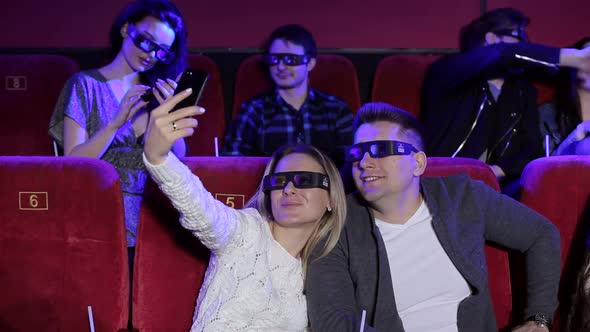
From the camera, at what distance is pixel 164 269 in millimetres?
1264

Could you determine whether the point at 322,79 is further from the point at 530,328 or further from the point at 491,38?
the point at 530,328

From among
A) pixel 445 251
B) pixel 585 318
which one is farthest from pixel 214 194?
pixel 585 318

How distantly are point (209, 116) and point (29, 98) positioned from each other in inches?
18.5

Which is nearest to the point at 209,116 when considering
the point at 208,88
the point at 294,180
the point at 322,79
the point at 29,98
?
the point at 208,88

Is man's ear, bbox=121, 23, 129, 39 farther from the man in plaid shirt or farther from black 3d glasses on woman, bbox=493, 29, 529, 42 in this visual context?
black 3d glasses on woman, bbox=493, 29, 529, 42

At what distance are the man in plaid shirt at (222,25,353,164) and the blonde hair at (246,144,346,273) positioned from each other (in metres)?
0.64


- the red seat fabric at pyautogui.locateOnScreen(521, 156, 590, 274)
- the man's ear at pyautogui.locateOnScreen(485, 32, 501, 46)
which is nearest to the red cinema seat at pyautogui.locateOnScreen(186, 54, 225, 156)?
the man's ear at pyautogui.locateOnScreen(485, 32, 501, 46)

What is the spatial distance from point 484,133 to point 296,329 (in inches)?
35.6

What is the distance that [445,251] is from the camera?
49.9 inches

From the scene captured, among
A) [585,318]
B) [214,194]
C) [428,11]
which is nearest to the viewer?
[585,318]

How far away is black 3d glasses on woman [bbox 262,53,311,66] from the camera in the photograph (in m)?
→ 1.93

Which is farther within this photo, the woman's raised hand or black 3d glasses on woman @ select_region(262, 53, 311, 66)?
black 3d glasses on woman @ select_region(262, 53, 311, 66)

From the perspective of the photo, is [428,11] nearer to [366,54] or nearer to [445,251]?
[366,54]

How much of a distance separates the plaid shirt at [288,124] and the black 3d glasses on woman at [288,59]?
95 mm
